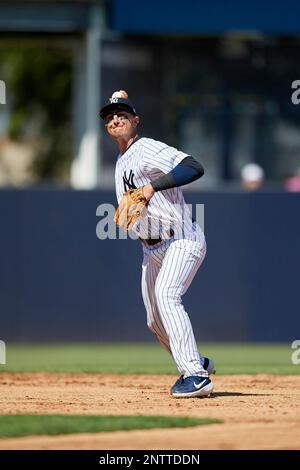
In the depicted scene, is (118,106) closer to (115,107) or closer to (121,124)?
(115,107)

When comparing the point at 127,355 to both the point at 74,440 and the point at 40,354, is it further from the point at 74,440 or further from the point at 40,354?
the point at 74,440

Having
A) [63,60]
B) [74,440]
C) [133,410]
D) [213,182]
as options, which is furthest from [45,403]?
[63,60]

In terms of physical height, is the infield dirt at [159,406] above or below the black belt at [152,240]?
below

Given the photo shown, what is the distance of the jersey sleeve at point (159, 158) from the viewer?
733 centimetres

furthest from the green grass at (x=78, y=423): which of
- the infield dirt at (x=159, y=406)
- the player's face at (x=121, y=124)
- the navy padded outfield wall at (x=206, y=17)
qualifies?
the navy padded outfield wall at (x=206, y=17)

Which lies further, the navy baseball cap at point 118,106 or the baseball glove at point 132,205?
the navy baseball cap at point 118,106

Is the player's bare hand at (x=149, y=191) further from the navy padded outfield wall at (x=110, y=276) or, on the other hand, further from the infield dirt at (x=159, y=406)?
the navy padded outfield wall at (x=110, y=276)

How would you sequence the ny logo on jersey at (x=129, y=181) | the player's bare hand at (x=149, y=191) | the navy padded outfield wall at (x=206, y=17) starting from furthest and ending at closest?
the navy padded outfield wall at (x=206, y=17) → the ny logo on jersey at (x=129, y=181) → the player's bare hand at (x=149, y=191)

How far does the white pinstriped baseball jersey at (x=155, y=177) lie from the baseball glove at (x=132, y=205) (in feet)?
0.43

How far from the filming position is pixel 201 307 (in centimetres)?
1182

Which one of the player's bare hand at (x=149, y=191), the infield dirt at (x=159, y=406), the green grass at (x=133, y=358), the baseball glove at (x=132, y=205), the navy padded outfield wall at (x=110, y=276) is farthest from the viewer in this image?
the navy padded outfield wall at (x=110, y=276)

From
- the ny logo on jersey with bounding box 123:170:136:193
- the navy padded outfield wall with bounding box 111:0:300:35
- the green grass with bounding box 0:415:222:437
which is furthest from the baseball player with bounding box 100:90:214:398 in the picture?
the navy padded outfield wall with bounding box 111:0:300:35

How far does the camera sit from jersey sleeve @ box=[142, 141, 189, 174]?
7332 mm

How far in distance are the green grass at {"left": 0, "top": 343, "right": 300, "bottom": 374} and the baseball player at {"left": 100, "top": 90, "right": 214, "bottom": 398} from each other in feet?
7.46
